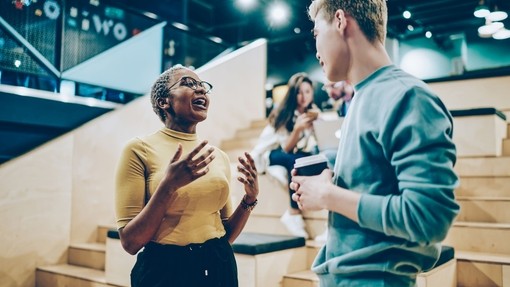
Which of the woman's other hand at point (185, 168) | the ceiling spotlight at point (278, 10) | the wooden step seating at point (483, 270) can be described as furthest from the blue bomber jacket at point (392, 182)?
the ceiling spotlight at point (278, 10)

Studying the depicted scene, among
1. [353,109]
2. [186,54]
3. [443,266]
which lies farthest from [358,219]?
[186,54]

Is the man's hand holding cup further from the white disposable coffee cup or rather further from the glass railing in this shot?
the glass railing

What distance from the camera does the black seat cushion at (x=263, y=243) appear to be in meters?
2.51

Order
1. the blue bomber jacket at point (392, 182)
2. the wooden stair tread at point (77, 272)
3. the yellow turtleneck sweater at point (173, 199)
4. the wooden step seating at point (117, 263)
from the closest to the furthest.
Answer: the blue bomber jacket at point (392, 182) → the yellow turtleneck sweater at point (173, 199) → the wooden step seating at point (117, 263) → the wooden stair tread at point (77, 272)

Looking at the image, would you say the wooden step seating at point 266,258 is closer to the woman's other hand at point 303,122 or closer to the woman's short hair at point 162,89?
the woman's other hand at point 303,122

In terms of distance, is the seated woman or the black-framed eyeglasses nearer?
the black-framed eyeglasses

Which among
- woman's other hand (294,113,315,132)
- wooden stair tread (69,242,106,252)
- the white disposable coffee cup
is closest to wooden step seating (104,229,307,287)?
wooden stair tread (69,242,106,252)

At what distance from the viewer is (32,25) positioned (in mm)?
3900

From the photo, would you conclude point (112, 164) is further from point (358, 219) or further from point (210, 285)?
point (358, 219)

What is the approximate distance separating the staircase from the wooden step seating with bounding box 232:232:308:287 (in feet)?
0.24

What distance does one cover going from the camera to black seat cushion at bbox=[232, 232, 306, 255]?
2512 mm

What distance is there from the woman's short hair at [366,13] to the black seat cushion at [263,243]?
1.79 meters

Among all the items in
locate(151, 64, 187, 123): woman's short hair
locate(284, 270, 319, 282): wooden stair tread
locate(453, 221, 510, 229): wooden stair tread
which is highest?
locate(151, 64, 187, 123): woman's short hair

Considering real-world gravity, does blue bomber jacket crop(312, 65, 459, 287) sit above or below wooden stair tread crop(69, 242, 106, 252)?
above
